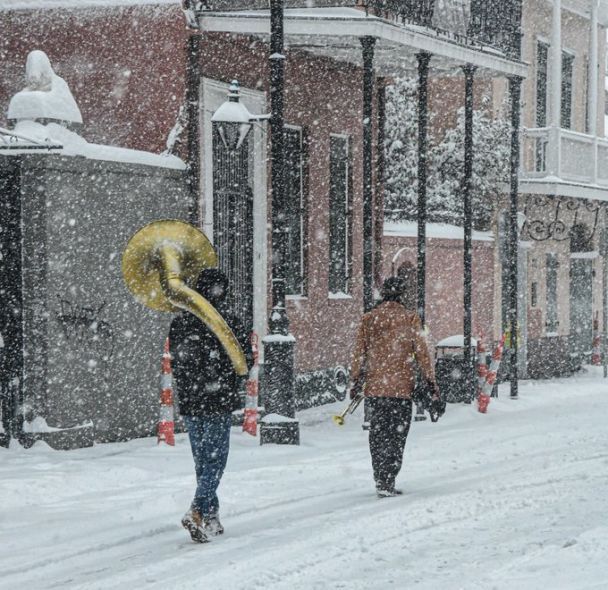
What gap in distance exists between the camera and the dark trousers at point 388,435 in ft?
33.2

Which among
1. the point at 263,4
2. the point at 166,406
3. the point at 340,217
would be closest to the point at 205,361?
the point at 166,406

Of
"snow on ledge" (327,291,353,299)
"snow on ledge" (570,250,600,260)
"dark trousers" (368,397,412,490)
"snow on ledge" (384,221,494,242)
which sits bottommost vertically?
"dark trousers" (368,397,412,490)

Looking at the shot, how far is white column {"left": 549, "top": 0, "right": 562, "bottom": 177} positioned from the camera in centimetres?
2434

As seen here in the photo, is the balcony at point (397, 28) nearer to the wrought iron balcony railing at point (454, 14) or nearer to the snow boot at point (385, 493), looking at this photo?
the wrought iron balcony railing at point (454, 14)

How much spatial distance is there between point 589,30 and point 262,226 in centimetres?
1387

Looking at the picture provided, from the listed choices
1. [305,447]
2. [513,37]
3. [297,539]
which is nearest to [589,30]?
[513,37]

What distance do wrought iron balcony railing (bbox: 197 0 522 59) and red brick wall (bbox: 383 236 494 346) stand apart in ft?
12.6

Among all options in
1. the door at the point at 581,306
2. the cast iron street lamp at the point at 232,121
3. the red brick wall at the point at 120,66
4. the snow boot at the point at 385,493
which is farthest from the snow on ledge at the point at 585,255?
the snow boot at the point at 385,493

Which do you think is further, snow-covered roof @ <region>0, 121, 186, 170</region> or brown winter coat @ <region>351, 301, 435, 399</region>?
snow-covered roof @ <region>0, 121, 186, 170</region>

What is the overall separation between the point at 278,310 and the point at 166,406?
1.39 metres

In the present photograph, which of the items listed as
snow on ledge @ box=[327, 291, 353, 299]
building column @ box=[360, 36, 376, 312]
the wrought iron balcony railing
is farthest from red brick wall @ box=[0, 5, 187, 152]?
snow on ledge @ box=[327, 291, 353, 299]

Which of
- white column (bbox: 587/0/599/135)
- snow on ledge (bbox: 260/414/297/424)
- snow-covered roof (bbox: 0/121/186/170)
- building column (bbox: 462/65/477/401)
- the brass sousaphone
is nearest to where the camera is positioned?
the brass sousaphone

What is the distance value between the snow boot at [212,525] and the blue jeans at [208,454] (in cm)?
3

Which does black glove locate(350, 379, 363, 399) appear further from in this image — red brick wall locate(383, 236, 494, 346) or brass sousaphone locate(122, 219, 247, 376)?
red brick wall locate(383, 236, 494, 346)
